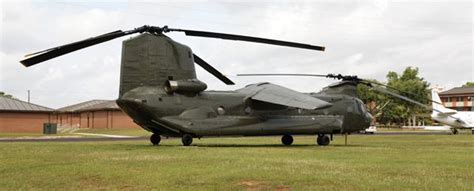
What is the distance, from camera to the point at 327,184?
11.1 metres

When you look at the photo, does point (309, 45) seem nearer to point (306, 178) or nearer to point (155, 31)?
point (155, 31)

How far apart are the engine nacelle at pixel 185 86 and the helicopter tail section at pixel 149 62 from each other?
32 cm

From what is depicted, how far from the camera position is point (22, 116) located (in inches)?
2657

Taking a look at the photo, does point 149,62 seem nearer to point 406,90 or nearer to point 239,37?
point 239,37

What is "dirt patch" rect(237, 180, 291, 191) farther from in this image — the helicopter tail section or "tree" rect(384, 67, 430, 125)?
"tree" rect(384, 67, 430, 125)

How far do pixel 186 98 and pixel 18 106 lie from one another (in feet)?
162

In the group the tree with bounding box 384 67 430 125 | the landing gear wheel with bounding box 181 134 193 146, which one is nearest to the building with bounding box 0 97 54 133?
the landing gear wheel with bounding box 181 134 193 146

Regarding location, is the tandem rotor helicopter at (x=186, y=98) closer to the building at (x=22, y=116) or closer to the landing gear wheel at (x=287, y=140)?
the landing gear wheel at (x=287, y=140)

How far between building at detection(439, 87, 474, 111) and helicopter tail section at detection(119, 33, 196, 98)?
131 metres

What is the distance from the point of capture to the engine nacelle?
25.1m

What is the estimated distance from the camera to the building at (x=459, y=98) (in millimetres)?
140500

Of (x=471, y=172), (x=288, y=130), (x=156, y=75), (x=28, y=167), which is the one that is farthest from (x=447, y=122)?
(x=28, y=167)

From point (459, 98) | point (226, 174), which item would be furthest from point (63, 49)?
point (459, 98)

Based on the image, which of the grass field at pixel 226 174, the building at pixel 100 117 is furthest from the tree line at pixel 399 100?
the grass field at pixel 226 174
